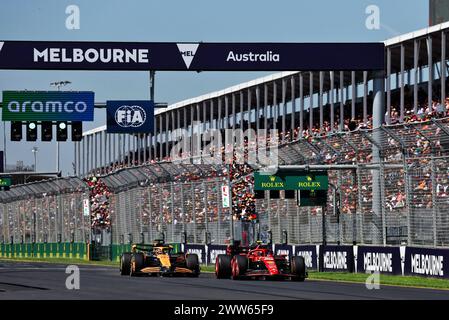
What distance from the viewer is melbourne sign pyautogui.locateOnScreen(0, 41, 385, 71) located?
3070 cm

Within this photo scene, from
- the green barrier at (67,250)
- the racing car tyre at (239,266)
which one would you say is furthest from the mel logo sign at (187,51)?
the green barrier at (67,250)

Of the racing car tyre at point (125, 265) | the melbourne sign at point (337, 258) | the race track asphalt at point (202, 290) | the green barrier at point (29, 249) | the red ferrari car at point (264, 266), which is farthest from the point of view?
the green barrier at point (29, 249)

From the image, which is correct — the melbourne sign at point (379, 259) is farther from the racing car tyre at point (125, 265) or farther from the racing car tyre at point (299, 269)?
the racing car tyre at point (125, 265)

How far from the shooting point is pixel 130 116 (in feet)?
117

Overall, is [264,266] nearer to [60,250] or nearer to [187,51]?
[187,51]

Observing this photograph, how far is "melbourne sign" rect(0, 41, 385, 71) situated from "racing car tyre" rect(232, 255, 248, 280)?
6.42 m

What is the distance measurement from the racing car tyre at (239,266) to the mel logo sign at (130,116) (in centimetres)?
963

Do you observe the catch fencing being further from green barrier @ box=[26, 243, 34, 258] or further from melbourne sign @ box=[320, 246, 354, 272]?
green barrier @ box=[26, 243, 34, 258]

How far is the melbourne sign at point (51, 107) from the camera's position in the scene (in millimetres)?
35156

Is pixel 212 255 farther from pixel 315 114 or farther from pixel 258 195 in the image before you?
pixel 315 114

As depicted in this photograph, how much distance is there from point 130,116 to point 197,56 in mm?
5421

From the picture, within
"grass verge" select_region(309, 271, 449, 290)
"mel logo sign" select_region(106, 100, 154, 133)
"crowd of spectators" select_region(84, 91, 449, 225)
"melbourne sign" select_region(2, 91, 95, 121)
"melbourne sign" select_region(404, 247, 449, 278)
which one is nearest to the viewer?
"grass verge" select_region(309, 271, 449, 290)

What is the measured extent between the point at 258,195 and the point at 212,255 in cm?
525

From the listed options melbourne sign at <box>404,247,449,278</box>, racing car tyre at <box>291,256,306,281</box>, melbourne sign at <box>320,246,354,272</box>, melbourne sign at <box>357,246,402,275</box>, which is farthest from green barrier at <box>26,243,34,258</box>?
melbourne sign at <box>404,247,449,278</box>
